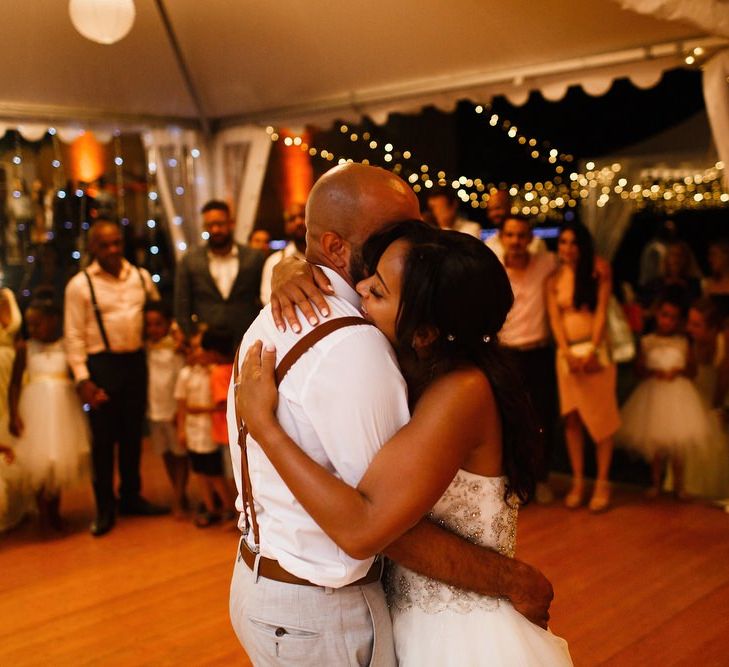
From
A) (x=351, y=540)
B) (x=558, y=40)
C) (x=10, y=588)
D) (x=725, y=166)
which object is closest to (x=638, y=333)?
(x=725, y=166)

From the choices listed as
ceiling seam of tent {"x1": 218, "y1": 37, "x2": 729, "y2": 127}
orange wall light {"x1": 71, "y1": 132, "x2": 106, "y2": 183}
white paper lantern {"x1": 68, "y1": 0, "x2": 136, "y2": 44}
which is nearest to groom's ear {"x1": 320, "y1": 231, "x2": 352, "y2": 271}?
white paper lantern {"x1": 68, "y1": 0, "x2": 136, "y2": 44}

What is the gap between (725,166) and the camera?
425cm

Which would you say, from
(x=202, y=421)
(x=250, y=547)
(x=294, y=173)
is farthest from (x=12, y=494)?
(x=294, y=173)

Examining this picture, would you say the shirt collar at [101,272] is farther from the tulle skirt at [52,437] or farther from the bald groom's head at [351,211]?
the bald groom's head at [351,211]

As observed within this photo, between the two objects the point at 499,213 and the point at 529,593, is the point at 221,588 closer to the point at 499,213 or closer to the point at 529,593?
the point at 529,593

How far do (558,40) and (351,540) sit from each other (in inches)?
159

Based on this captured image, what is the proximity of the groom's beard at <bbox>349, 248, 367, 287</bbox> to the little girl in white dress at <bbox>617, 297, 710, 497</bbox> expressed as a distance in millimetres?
3836

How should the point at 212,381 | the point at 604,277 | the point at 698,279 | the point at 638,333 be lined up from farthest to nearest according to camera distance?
the point at 698,279, the point at 638,333, the point at 604,277, the point at 212,381

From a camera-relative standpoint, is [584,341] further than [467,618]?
Yes

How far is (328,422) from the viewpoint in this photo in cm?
128

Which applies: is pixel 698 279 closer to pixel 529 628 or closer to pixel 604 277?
pixel 604 277

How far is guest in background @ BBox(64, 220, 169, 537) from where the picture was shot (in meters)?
4.71

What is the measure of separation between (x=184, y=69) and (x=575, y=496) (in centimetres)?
362

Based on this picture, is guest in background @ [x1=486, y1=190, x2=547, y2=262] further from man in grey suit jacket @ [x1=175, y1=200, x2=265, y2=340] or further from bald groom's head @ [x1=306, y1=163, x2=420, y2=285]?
bald groom's head @ [x1=306, y1=163, x2=420, y2=285]
